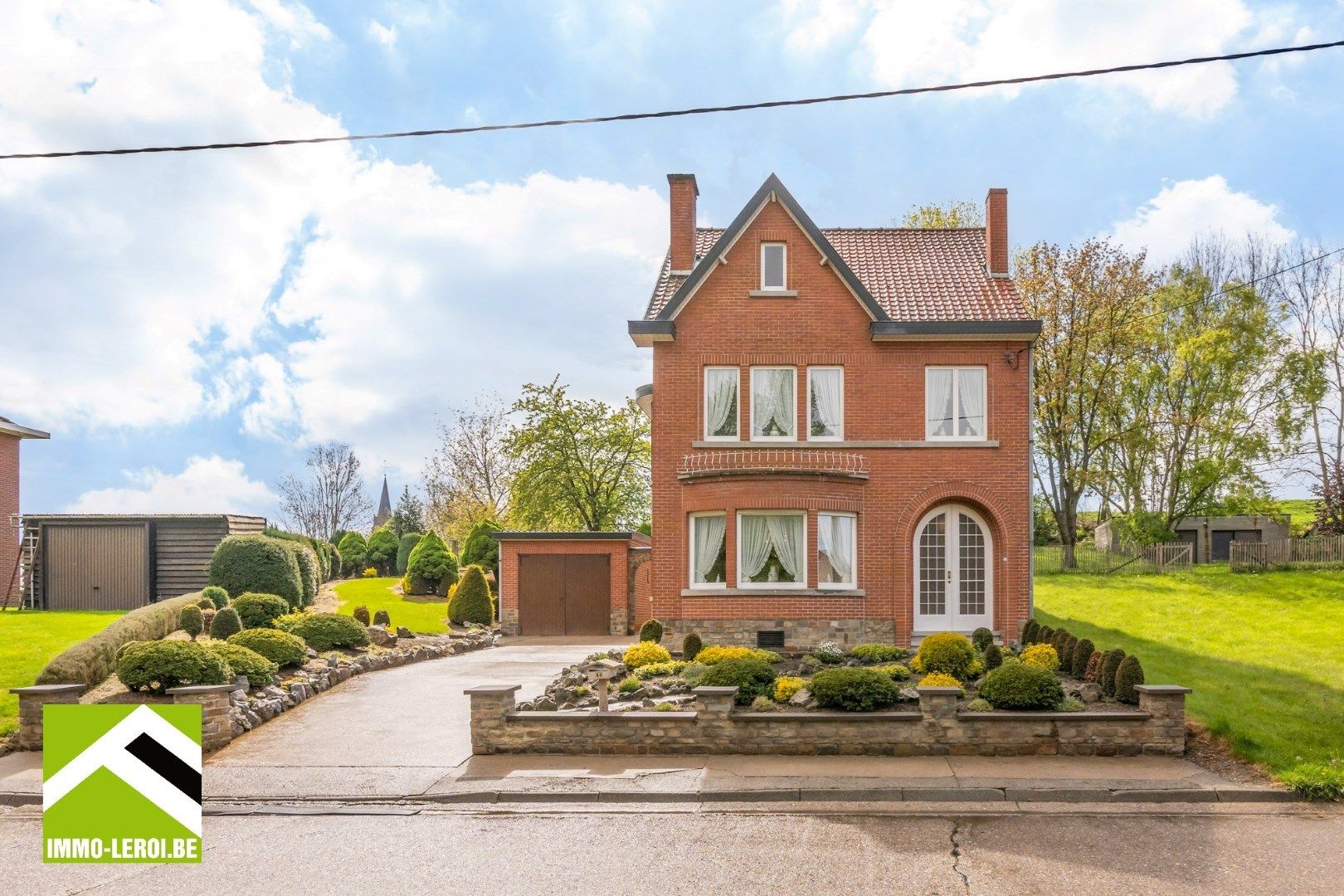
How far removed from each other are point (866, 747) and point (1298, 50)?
948cm

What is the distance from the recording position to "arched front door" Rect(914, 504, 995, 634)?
2234 centimetres

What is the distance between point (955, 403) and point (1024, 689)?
10.2 m

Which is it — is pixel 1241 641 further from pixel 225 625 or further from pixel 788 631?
pixel 225 625

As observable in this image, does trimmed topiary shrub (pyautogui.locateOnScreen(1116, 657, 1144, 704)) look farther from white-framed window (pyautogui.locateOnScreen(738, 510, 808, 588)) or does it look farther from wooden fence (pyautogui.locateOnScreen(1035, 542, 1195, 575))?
wooden fence (pyautogui.locateOnScreen(1035, 542, 1195, 575))

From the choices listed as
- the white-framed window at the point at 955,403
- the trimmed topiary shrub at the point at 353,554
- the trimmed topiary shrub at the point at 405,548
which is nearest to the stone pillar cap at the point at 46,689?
the white-framed window at the point at 955,403

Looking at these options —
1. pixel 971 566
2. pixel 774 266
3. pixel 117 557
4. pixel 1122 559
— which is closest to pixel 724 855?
pixel 971 566

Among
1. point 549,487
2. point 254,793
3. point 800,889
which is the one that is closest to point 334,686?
point 254,793

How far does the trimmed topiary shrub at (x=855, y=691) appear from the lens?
43.9 feet

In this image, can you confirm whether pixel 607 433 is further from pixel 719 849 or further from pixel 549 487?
pixel 719 849

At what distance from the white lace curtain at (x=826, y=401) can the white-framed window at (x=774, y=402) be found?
1.33 feet

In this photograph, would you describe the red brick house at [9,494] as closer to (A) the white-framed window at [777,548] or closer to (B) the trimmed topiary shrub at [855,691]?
(A) the white-framed window at [777,548]

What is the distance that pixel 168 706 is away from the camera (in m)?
12.8

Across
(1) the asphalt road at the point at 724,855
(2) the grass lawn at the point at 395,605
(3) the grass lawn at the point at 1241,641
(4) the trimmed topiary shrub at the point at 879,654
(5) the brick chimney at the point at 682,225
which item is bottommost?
(2) the grass lawn at the point at 395,605

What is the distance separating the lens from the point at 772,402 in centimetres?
2225
